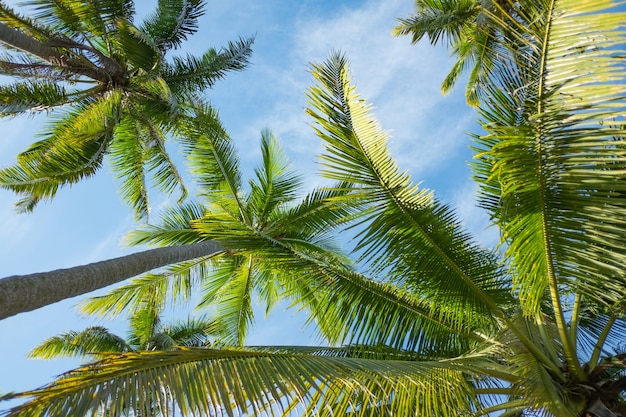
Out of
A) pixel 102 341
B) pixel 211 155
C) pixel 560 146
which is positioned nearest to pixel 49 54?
pixel 211 155

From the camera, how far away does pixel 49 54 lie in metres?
9.05

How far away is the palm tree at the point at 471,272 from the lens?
10.3ft

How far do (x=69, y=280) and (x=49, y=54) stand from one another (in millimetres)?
5157

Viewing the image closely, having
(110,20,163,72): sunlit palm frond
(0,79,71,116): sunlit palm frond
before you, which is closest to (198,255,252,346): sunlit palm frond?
(110,20,163,72): sunlit palm frond

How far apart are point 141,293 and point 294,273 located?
4.93m

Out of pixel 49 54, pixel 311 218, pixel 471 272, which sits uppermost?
pixel 49 54

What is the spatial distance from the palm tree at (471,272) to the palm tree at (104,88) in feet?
17.7

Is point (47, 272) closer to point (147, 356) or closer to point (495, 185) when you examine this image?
point (147, 356)

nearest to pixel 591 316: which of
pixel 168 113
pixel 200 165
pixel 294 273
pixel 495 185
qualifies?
pixel 495 185

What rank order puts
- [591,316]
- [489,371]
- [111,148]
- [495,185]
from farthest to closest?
[111,148] < [591,316] < [495,185] < [489,371]

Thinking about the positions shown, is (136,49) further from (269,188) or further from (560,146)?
(560,146)

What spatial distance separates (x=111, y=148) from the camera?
1142 cm

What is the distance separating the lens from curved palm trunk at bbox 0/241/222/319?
4730 mm

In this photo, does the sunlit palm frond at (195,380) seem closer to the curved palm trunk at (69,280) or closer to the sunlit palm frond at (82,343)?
the curved palm trunk at (69,280)
